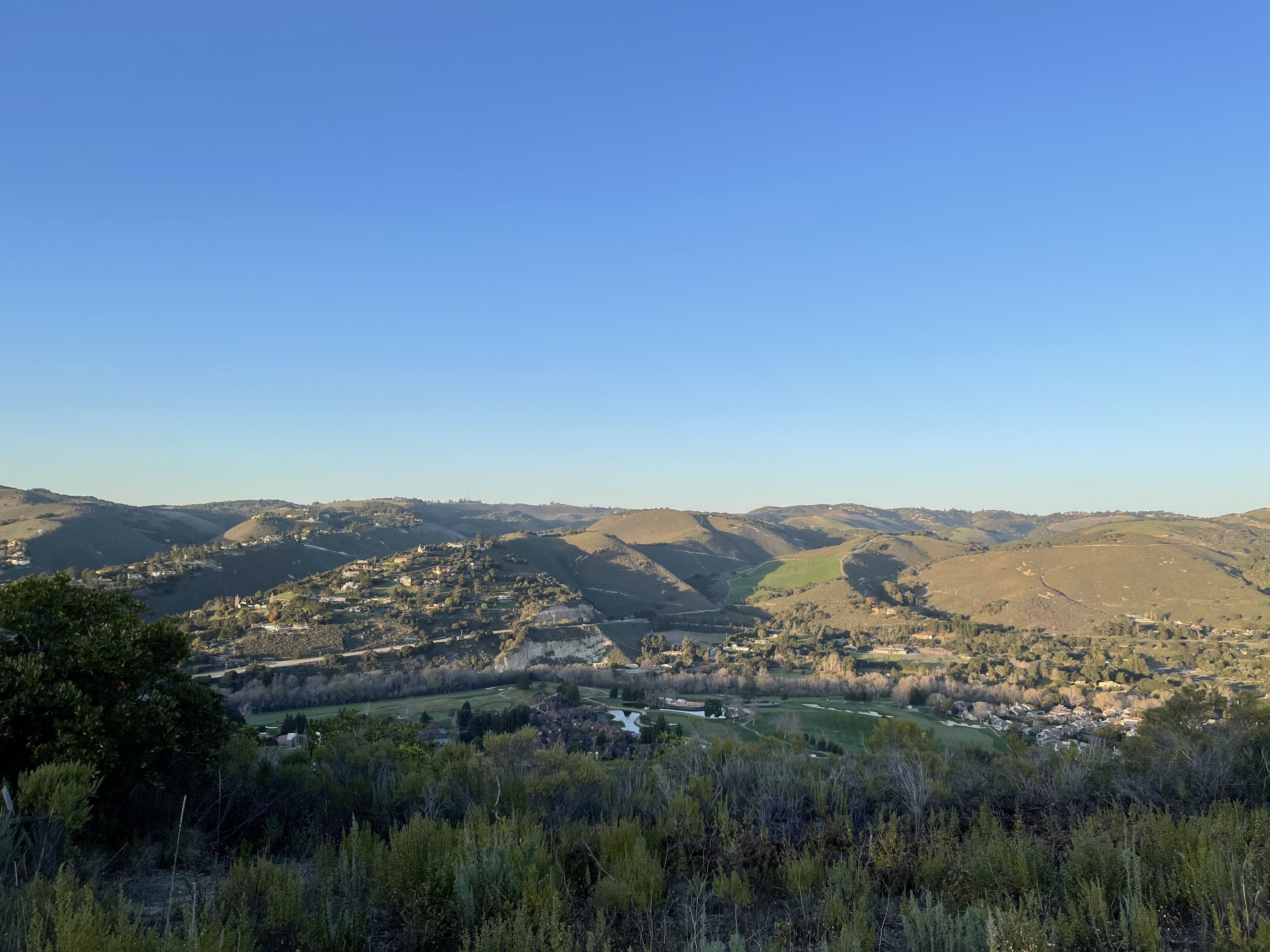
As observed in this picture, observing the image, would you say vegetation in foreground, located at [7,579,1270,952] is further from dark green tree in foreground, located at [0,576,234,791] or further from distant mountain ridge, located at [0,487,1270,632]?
distant mountain ridge, located at [0,487,1270,632]

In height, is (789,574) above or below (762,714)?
above

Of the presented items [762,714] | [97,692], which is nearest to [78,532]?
[762,714]

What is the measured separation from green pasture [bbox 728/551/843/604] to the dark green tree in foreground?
133699mm

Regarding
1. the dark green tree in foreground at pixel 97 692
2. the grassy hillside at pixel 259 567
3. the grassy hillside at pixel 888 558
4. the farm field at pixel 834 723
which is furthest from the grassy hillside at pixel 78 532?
the grassy hillside at pixel 888 558

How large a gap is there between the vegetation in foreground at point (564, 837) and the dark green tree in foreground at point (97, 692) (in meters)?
0.04

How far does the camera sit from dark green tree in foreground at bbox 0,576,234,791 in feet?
29.7

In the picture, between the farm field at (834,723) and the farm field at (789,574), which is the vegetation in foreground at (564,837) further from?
the farm field at (789,574)

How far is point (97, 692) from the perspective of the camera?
10156mm

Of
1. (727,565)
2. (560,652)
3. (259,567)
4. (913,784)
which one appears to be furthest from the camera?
(727,565)

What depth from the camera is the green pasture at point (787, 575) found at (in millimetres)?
149375

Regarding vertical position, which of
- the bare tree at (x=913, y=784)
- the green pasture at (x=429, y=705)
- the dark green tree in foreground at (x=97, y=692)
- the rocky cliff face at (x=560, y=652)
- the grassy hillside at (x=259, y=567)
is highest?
the dark green tree in foreground at (x=97, y=692)

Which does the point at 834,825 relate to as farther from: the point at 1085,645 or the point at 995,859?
the point at 1085,645

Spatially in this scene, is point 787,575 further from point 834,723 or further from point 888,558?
point 834,723

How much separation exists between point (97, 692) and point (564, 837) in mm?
8223
